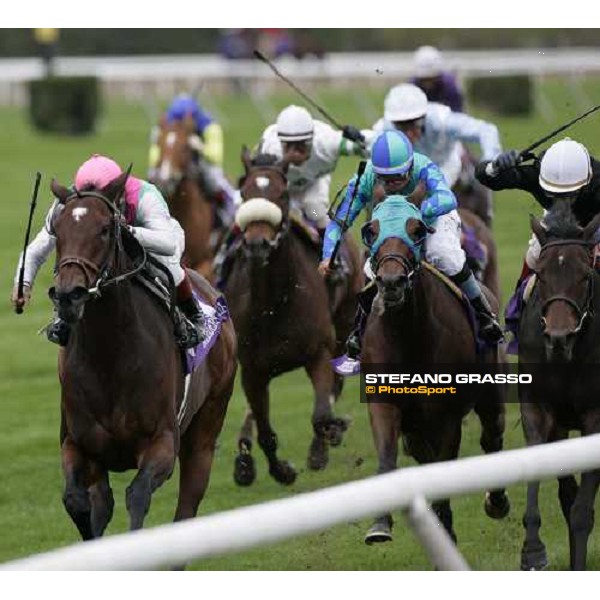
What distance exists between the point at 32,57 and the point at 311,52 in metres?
8.91

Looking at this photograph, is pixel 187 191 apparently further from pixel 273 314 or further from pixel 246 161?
pixel 273 314

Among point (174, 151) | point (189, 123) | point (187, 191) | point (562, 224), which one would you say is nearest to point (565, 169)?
point (562, 224)

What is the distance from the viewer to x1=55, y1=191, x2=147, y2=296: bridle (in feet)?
18.7

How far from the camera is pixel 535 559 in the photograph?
21.2ft

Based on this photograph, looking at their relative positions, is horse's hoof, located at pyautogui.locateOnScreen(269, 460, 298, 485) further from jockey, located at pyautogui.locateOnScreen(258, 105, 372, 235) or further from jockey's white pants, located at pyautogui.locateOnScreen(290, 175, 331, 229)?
jockey's white pants, located at pyautogui.locateOnScreen(290, 175, 331, 229)

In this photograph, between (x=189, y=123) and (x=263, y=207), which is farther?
(x=189, y=123)

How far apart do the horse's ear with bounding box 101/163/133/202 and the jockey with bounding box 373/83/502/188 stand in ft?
10.3

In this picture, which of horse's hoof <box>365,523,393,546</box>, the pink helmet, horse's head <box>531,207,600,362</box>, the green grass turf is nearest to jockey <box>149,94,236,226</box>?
the green grass turf

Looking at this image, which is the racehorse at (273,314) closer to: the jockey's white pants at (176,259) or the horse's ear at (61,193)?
the jockey's white pants at (176,259)

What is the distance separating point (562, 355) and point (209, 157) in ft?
24.1

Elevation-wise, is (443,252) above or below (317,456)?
above

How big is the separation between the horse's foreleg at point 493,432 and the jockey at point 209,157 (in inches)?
205

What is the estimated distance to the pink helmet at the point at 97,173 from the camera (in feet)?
20.2
